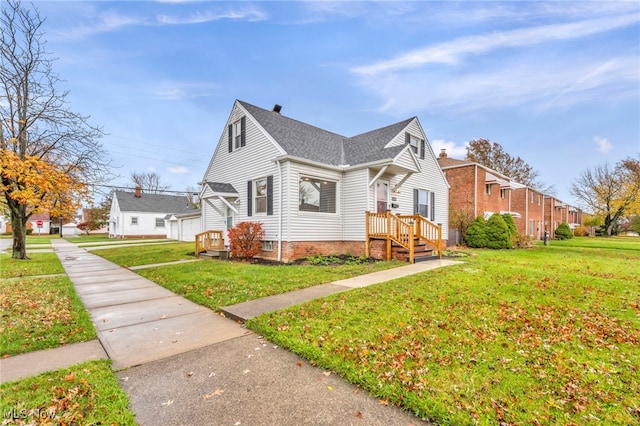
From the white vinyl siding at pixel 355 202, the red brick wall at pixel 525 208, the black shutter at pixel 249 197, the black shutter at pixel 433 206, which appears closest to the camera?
the white vinyl siding at pixel 355 202

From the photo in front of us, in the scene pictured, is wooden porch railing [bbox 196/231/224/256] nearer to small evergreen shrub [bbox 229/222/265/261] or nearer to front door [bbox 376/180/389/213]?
small evergreen shrub [bbox 229/222/265/261]

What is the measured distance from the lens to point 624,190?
118 feet

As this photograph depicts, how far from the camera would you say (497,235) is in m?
17.2

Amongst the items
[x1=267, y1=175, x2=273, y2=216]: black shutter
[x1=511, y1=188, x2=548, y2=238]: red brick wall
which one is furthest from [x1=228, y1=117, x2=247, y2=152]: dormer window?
[x1=511, y1=188, x2=548, y2=238]: red brick wall

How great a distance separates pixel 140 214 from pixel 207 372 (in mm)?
40746

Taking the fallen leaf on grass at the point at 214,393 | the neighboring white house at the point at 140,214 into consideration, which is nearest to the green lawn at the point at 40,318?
the fallen leaf on grass at the point at 214,393

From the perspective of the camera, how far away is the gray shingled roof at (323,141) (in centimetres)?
1196

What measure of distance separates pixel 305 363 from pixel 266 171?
378 inches

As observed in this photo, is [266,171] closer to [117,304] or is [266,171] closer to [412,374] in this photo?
[117,304]

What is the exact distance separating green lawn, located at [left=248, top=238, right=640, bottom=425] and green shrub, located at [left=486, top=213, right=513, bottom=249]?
11.3 metres

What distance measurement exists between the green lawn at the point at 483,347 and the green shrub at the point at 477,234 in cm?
1151

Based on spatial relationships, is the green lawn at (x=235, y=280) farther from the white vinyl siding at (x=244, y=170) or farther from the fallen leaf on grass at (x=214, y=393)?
the white vinyl siding at (x=244, y=170)

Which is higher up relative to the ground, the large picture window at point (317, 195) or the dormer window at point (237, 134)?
the dormer window at point (237, 134)

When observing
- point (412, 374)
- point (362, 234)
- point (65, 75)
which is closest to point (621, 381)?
point (412, 374)
